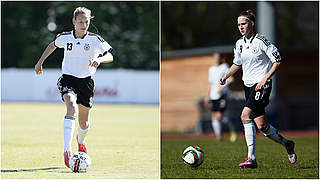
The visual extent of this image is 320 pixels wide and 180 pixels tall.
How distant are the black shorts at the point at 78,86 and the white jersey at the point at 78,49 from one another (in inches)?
3.0

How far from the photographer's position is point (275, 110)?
62.1 ft

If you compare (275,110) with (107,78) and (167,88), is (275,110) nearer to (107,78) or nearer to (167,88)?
(167,88)

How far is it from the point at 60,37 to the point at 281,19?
30.6 m

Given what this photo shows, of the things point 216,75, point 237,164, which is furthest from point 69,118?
point 216,75

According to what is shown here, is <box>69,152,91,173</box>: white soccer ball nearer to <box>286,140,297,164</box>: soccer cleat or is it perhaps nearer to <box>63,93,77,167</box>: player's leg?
<box>63,93,77,167</box>: player's leg

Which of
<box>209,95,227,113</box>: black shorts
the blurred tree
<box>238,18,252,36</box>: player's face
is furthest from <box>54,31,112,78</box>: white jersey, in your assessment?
the blurred tree

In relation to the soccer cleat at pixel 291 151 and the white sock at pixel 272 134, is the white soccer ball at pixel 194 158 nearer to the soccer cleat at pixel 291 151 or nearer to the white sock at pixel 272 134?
the white sock at pixel 272 134

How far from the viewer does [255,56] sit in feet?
26.9

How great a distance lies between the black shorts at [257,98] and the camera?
27.0ft

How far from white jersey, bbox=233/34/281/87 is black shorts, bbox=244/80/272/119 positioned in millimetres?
109

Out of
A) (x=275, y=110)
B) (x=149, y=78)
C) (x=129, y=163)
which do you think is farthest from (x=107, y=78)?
(x=129, y=163)

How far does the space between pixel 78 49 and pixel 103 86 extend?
25.3 m

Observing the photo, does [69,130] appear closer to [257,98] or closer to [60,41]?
[60,41]

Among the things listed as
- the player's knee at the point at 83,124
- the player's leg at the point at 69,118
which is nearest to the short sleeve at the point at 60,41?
the player's leg at the point at 69,118
